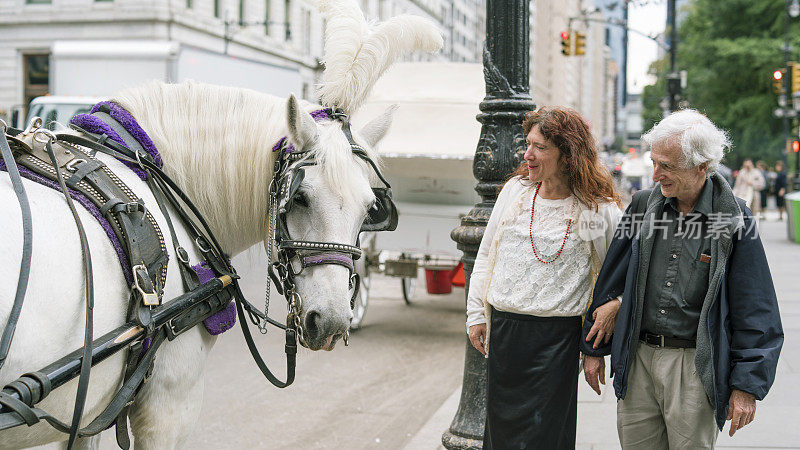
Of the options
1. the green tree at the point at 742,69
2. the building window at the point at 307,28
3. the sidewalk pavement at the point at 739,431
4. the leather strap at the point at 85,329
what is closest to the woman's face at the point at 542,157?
the leather strap at the point at 85,329

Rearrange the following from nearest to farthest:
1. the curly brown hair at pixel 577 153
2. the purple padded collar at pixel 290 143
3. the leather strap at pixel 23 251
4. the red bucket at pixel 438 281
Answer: the leather strap at pixel 23 251, the purple padded collar at pixel 290 143, the curly brown hair at pixel 577 153, the red bucket at pixel 438 281

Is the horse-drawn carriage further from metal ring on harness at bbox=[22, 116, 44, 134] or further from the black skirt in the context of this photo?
metal ring on harness at bbox=[22, 116, 44, 134]

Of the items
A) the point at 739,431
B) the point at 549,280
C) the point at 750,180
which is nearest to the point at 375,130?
the point at 549,280

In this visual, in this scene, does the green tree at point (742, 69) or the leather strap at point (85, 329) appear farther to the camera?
the green tree at point (742, 69)

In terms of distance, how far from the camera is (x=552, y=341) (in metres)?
3.46

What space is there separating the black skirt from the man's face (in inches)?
28.4

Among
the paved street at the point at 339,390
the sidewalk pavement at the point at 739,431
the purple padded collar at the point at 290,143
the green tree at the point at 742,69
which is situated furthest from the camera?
the green tree at the point at 742,69

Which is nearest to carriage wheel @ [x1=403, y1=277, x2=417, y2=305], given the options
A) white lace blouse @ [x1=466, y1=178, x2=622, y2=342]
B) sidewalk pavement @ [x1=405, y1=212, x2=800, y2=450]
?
sidewalk pavement @ [x1=405, y1=212, x2=800, y2=450]

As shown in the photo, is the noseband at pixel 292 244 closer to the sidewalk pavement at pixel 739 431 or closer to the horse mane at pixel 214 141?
the horse mane at pixel 214 141

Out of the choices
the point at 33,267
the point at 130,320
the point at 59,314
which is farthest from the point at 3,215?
the point at 130,320

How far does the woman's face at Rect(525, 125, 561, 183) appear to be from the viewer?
3441mm

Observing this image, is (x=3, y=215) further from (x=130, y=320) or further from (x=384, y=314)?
(x=384, y=314)

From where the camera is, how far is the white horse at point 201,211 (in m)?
2.41

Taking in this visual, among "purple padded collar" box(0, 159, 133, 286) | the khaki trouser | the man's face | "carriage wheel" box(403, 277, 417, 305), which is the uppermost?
→ the man's face
